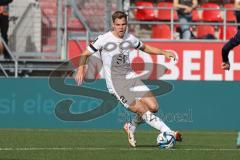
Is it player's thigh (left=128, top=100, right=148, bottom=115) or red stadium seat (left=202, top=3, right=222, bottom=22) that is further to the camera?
red stadium seat (left=202, top=3, right=222, bottom=22)

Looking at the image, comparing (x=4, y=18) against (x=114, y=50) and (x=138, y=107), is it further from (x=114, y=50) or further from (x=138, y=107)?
(x=138, y=107)

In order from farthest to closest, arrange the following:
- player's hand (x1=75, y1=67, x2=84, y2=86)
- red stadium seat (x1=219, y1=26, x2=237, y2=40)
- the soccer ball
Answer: red stadium seat (x1=219, y1=26, x2=237, y2=40) → the soccer ball → player's hand (x1=75, y1=67, x2=84, y2=86)

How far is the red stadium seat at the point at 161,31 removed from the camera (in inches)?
960

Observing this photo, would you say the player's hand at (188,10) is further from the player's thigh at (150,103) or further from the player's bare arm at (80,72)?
the player's bare arm at (80,72)

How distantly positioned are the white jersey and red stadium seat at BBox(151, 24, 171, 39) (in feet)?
35.2

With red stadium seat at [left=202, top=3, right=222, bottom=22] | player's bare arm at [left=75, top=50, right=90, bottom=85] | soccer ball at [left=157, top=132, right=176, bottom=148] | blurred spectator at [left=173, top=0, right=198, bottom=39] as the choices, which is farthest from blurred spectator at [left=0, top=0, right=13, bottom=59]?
soccer ball at [left=157, top=132, right=176, bottom=148]

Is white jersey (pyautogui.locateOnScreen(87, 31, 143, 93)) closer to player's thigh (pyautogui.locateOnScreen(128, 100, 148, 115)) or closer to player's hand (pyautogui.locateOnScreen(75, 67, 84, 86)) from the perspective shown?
player's thigh (pyautogui.locateOnScreen(128, 100, 148, 115))

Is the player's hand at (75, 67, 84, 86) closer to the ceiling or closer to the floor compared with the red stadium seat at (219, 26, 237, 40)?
closer to the floor

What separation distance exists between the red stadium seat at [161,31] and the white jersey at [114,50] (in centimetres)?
1073

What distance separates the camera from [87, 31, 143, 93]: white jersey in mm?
13375

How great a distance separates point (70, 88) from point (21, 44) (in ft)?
10.3

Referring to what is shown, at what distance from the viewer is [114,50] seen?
1347 cm

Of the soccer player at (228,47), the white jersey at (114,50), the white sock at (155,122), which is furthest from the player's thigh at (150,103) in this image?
the soccer player at (228,47)

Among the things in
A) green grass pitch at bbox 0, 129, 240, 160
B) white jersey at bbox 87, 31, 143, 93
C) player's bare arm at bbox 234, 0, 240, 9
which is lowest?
green grass pitch at bbox 0, 129, 240, 160
